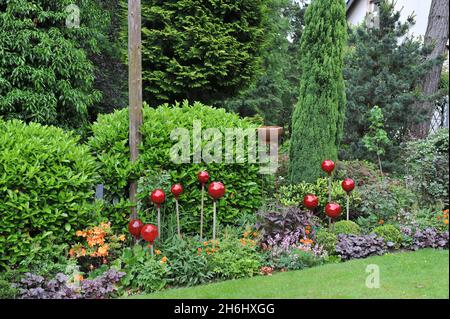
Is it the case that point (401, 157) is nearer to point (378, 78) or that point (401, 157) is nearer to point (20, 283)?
point (378, 78)

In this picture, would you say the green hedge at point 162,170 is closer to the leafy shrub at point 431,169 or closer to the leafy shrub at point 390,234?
the leafy shrub at point 390,234

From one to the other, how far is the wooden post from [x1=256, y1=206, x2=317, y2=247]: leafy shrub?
4.47 ft

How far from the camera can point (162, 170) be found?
18.0ft

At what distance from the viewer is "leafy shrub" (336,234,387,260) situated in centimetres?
516

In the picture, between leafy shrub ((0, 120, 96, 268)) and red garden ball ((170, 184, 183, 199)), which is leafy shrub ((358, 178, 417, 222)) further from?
leafy shrub ((0, 120, 96, 268))

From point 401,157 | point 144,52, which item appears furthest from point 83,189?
point 401,157

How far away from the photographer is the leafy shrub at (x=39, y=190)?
460cm

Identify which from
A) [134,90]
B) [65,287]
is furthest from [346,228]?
[65,287]

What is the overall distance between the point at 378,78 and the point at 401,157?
4.51ft

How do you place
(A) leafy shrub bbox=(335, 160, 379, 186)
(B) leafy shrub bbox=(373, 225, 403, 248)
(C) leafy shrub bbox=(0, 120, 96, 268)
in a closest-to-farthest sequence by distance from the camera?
(C) leafy shrub bbox=(0, 120, 96, 268)
(B) leafy shrub bbox=(373, 225, 403, 248)
(A) leafy shrub bbox=(335, 160, 379, 186)

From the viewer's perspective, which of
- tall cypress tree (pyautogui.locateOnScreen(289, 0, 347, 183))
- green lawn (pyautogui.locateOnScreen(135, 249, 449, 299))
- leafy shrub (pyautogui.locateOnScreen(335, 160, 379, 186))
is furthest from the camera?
leafy shrub (pyautogui.locateOnScreen(335, 160, 379, 186))

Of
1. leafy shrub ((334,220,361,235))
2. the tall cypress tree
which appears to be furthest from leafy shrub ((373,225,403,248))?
the tall cypress tree

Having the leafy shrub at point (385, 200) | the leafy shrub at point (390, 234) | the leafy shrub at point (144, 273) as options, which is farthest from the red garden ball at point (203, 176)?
the leafy shrub at point (385, 200)

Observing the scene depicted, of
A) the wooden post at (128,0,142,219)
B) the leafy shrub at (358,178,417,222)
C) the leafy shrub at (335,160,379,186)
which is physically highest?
the wooden post at (128,0,142,219)
